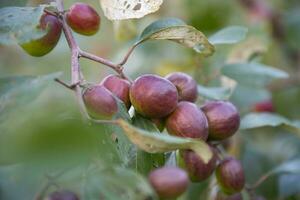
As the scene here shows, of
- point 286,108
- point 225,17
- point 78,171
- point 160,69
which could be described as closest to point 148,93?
point 78,171

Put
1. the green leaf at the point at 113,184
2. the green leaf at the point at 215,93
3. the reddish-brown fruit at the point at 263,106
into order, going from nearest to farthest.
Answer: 1. the green leaf at the point at 113,184
2. the green leaf at the point at 215,93
3. the reddish-brown fruit at the point at 263,106

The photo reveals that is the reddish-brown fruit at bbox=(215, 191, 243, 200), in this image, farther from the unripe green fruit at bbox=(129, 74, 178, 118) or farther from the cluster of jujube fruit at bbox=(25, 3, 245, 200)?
the unripe green fruit at bbox=(129, 74, 178, 118)

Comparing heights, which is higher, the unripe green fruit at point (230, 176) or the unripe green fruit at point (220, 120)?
the unripe green fruit at point (220, 120)

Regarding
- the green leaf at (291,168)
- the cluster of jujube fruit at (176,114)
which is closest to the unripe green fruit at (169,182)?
the cluster of jujube fruit at (176,114)

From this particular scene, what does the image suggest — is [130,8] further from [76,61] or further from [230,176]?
[230,176]

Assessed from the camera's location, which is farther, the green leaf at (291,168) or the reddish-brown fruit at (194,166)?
the green leaf at (291,168)

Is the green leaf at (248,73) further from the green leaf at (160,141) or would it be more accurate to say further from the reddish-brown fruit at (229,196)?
the green leaf at (160,141)

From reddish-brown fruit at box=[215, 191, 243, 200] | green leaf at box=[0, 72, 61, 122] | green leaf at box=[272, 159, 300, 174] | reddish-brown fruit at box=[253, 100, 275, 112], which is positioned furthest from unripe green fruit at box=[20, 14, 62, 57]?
reddish-brown fruit at box=[253, 100, 275, 112]

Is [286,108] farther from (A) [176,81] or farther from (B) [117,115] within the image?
(B) [117,115]
